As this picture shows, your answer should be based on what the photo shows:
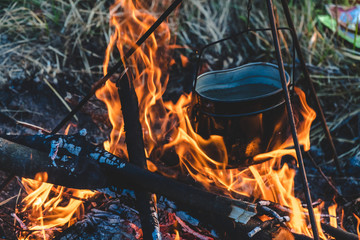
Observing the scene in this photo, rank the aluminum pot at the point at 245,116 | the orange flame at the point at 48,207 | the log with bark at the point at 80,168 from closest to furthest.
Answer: the log with bark at the point at 80,168
the aluminum pot at the point at 245,116
the orange flame at the point at 48,207

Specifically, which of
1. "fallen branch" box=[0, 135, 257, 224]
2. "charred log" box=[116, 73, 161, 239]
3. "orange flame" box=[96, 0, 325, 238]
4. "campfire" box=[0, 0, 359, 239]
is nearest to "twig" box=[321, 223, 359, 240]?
"campfire" box=[0, 0, 359, 239]

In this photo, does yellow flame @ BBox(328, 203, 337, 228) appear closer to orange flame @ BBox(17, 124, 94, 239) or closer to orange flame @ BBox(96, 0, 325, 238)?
orange flame @ BBox(96, 0, 325, 238)

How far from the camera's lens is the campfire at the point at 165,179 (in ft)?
5.47

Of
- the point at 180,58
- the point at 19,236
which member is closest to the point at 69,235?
the point at 19,236

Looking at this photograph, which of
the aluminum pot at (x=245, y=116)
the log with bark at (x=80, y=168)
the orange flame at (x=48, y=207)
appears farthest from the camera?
the orange flame at (x=48, y=207)

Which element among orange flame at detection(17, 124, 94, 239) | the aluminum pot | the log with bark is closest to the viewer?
the log with bark

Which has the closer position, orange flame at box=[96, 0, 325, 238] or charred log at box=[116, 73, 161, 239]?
charred log at box=[116, 73, 161, 239]

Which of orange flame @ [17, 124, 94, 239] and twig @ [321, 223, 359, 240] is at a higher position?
orange flame @ [17, 124, 94, 239]

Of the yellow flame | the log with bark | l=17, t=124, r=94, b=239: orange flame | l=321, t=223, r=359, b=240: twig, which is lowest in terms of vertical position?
the yellow flame

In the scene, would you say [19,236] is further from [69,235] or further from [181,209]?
[181,209]

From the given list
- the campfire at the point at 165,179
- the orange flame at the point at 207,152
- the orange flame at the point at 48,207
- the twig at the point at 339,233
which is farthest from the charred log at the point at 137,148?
the twig at the point at 339,233

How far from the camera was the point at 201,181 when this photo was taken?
6.47 ft

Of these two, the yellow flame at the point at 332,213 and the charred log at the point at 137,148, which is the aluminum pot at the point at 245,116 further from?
the yellow flame at the point at 332,213

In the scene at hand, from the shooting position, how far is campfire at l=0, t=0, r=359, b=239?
167cm
